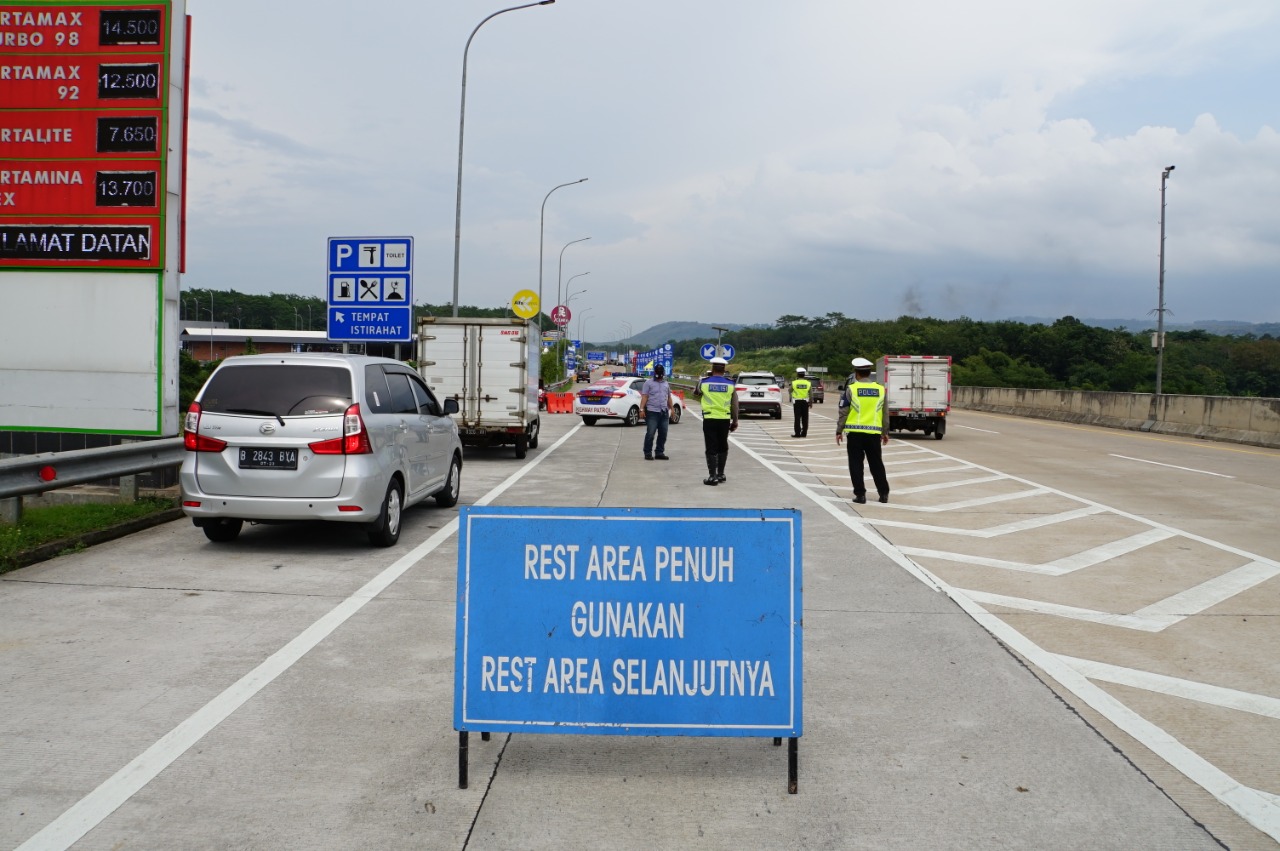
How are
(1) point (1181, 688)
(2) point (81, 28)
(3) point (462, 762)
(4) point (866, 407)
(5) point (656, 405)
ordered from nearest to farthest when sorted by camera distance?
(3) point (462, 762) < (1) point (1181, 688) < (2) point (81, 28) < (4) point (866, 407) < (5) point (656, 405)

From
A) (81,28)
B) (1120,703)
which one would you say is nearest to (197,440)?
(81,28)

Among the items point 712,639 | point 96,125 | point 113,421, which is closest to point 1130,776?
point 712,639

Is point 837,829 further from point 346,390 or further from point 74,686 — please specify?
point 346,390

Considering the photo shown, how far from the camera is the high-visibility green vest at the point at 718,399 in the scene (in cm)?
1608

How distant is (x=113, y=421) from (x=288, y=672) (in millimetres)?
8304

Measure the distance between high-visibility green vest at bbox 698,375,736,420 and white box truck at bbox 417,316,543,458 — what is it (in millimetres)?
4803

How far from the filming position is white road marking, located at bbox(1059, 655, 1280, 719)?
5637 millimetres

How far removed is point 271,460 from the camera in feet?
31.2

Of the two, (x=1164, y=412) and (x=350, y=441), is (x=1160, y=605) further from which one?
(x=1164, y=412)

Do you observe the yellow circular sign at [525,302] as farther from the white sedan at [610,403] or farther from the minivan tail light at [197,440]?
the minivan tail light at [197,440]

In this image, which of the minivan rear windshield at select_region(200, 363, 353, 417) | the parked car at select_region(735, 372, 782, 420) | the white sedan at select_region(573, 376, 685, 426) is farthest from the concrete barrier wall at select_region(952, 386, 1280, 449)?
the minivan rear windshield at select_region(200, 363, 353, 417)

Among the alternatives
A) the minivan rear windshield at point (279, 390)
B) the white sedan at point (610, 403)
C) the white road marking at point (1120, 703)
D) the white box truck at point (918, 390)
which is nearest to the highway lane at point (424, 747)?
the white road marking at point (1120, 703)

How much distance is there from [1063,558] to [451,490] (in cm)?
681

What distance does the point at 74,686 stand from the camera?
5676mm
